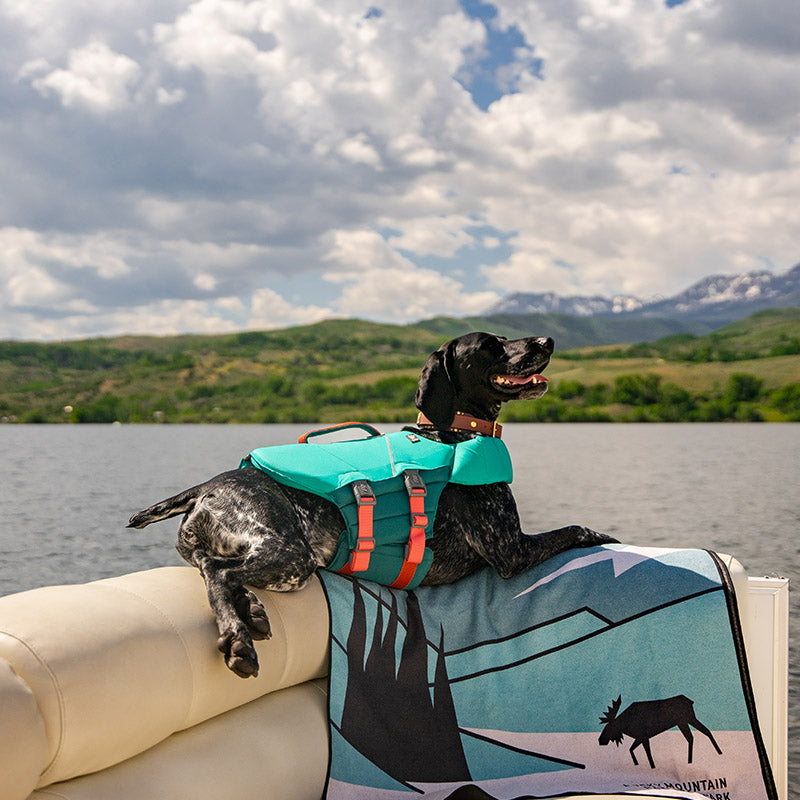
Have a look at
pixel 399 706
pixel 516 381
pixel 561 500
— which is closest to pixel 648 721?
pixel 399 706

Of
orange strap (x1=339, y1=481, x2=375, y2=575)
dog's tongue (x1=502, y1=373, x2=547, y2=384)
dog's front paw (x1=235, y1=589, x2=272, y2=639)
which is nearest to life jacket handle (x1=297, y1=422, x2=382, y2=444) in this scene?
orange strap (x1=339, y1=481, x2=375, y2=575)

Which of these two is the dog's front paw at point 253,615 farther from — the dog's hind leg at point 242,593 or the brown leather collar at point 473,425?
the brown leather collar at point 473,425

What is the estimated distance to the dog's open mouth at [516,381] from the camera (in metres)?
3.53

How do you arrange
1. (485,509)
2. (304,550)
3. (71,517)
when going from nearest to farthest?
(304,550), (485,509), (71,517)

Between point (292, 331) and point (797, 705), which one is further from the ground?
point (292, 331)

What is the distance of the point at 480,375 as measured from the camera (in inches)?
140

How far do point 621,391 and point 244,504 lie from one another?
8443cm

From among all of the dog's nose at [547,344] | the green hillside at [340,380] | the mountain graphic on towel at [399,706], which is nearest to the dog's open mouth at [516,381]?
the dog's nose at [547,344]

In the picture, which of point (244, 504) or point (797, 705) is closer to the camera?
point (244, 504)

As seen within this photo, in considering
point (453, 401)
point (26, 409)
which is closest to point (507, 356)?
point (453, 401)

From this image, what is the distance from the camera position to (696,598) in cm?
307

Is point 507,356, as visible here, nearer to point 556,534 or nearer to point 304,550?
point 556,534

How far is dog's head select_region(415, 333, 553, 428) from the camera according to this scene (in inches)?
139

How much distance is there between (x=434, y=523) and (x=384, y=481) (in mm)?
301
